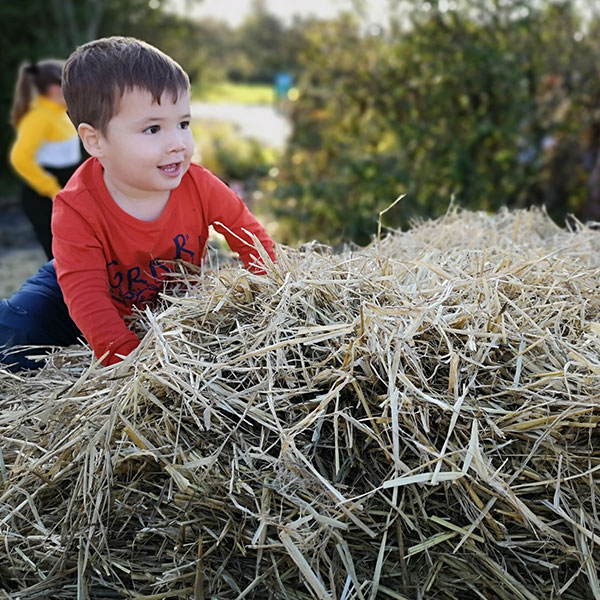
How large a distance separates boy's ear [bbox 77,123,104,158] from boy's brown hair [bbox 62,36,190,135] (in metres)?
0.02

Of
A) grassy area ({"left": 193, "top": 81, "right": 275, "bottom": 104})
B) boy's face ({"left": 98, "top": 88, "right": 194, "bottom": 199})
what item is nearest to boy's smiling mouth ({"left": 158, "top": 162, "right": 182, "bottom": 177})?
boy's face ({"left": 98, "top": 88, "right": 194, "bottom": 199})

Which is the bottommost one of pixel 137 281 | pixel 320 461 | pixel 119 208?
pixel 320 461

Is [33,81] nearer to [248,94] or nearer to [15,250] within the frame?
[15,250]

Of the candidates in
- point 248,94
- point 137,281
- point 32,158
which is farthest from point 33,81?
point 248,94

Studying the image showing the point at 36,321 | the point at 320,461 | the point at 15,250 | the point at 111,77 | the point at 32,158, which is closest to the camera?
the point at 320,461

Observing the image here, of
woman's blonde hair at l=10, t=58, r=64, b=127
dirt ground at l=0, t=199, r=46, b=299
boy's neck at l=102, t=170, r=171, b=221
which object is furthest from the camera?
dirt ground at l=0, t=199, r=46, b=299

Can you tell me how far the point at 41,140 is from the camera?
4.44 meters

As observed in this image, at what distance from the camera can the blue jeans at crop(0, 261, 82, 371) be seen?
2346 mm

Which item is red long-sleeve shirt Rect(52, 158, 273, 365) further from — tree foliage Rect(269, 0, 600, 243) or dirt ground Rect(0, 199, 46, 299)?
tree foliage Rect(269, 0, 600, 243)

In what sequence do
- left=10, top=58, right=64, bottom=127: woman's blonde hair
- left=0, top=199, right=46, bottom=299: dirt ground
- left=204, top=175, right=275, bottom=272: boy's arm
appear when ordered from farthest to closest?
1. left=0, top=199, right=46, bottom=299: dirt ground
2. left=10, top=58, right=64, bottom=127: woman's blonde hair
3. left=204, top=175, right=275, bottom=272: boy's arm

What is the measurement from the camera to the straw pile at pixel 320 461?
4.82 ft

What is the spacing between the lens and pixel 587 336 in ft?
5.85

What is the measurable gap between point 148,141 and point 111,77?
0.70ft

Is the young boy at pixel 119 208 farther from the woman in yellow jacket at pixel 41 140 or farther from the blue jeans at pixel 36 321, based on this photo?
the woman in yellow jacket at pixel 41 140
